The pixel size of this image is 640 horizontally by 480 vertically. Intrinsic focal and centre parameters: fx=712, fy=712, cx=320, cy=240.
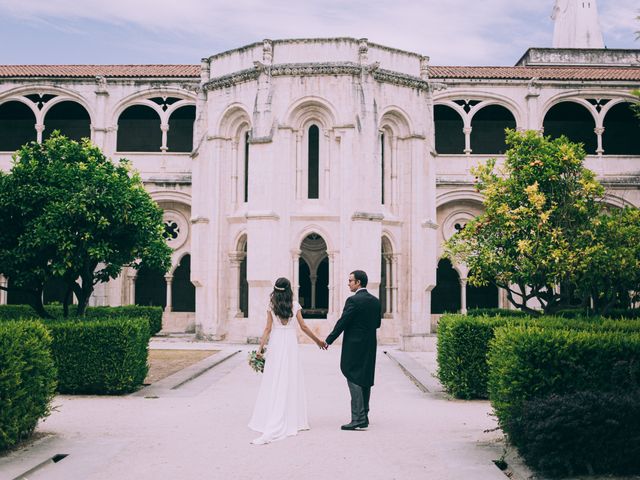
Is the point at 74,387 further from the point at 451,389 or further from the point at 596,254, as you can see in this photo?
the point at 596,254

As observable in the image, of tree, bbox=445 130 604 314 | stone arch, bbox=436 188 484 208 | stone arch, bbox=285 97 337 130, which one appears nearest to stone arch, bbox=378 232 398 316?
stone arch, bbox=285 97 337 130

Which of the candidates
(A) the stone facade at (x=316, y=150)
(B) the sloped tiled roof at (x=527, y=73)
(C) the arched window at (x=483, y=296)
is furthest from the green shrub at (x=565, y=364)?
(C) the arched window at (x=483, y=296)

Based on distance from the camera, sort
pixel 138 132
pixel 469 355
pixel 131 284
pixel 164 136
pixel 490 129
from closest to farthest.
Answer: pixel 469 355, pixel 164 136, pixel 131 284, pixel 490 129, pixel 138 132

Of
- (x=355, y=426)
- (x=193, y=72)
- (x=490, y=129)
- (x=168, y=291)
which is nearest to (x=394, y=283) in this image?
(x=490, y=129)

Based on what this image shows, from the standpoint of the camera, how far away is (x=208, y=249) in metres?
27.8

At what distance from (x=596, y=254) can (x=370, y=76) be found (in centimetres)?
1065

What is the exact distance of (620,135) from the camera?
33812 mm

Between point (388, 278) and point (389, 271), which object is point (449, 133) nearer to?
point (389, 271)

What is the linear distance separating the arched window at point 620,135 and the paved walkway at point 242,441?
81.7ft

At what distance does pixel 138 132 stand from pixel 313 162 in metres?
11.0

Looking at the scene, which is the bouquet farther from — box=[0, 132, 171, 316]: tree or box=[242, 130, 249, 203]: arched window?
box=[242, 130, 249, 203]: arched window

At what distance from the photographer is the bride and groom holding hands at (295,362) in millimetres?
8867

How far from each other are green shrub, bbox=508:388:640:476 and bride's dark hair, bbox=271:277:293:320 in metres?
3.67

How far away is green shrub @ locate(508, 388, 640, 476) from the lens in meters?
6.59
